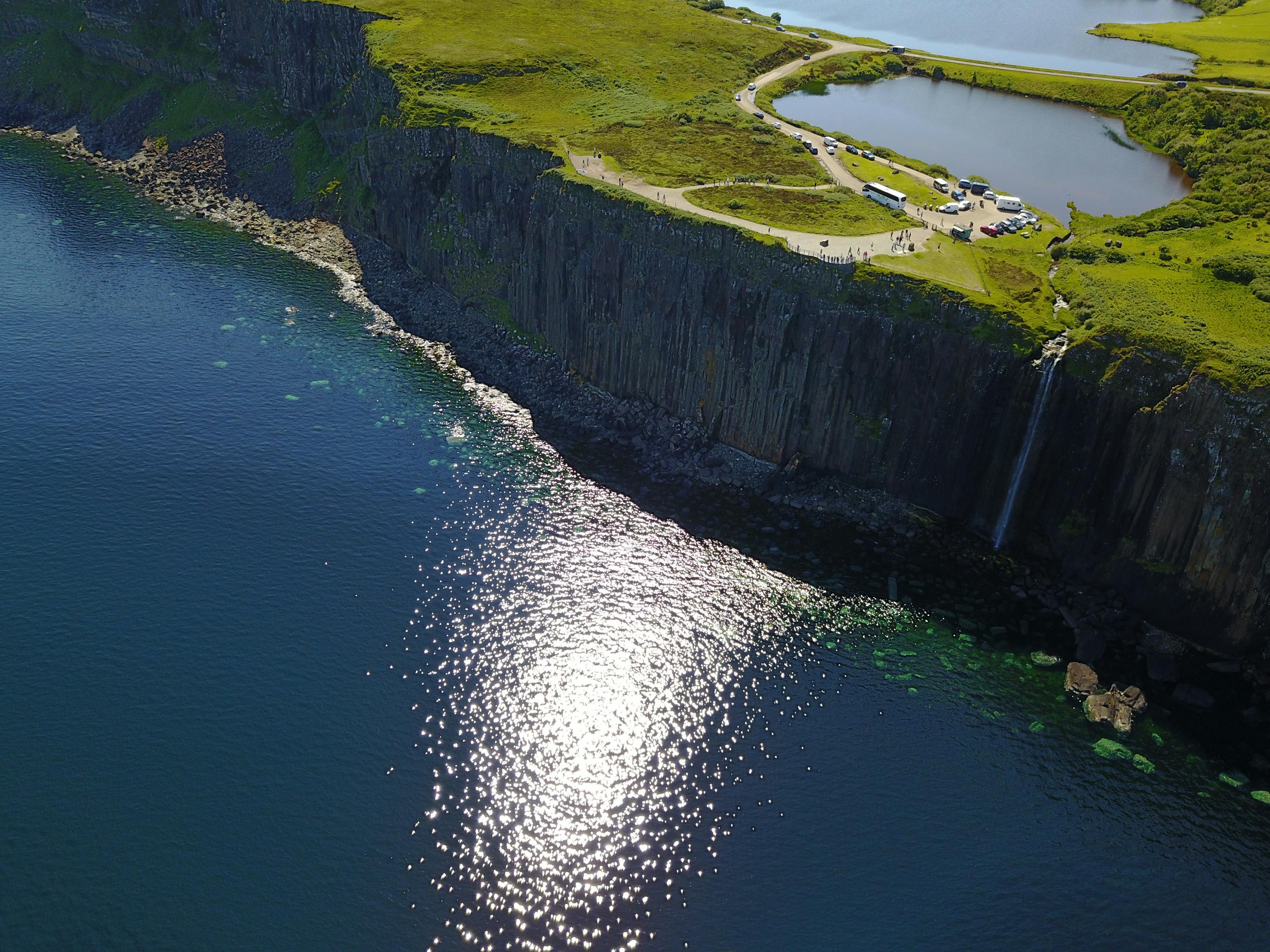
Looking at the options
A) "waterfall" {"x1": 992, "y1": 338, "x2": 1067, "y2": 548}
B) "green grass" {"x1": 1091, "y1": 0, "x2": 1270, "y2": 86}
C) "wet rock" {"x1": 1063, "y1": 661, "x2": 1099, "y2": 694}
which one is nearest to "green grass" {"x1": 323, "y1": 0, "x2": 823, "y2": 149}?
"waterfall" {"x1": 992, "y1": 338, "x2": 1067, "y2": 548}

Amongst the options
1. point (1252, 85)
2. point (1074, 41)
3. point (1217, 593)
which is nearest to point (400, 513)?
point (1217, 593)

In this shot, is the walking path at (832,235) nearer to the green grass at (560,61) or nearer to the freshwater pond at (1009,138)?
the freshwater pond at (1009,138)

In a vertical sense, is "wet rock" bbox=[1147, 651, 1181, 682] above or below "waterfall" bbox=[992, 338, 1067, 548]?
below

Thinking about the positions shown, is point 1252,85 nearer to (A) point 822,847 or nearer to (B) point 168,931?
(A) point 822,847

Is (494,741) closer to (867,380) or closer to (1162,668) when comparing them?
(867,380)

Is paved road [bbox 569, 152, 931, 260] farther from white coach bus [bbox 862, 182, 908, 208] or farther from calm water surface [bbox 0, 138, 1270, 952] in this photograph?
calm water surface [bbox 0, 138, 1270, 952]
